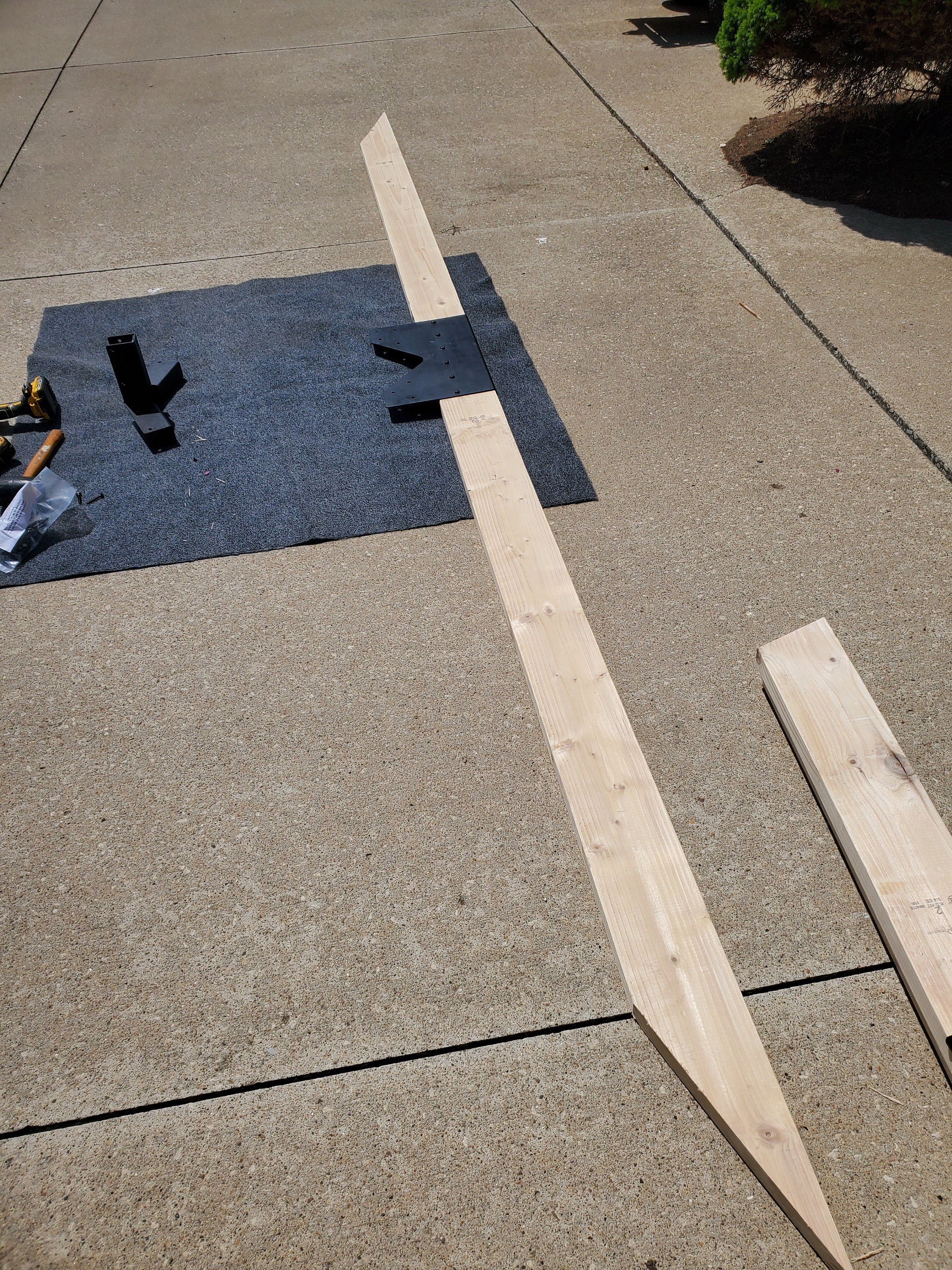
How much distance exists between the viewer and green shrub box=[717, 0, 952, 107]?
449 centimetres

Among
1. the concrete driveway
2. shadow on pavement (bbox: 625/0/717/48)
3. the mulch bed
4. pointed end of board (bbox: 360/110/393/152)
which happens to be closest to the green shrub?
the mulch bed

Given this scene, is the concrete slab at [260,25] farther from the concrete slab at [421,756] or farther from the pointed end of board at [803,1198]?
the pointed end of board at [803,1198]

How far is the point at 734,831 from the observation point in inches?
96.0

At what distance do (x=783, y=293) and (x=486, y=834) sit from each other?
3.33 metres

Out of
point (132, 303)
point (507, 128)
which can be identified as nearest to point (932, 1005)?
point (132, 303)

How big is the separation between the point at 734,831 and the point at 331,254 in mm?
4048

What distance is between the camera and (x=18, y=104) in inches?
279

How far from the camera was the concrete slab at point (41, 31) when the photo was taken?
312 inches

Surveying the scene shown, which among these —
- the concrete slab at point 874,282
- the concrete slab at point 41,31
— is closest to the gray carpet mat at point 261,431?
the concrete slab at point 874,282

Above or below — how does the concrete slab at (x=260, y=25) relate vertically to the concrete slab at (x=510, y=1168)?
above

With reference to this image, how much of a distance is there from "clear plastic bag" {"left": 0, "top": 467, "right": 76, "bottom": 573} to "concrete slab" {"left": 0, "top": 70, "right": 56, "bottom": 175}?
3.80 metres

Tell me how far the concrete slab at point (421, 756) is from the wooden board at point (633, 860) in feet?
0.30

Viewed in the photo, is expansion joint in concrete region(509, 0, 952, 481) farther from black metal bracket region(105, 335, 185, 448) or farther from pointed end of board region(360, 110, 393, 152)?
black metal bracket region(105, 335, 185, 448)

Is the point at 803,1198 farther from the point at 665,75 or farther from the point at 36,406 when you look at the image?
the point at 665,75
